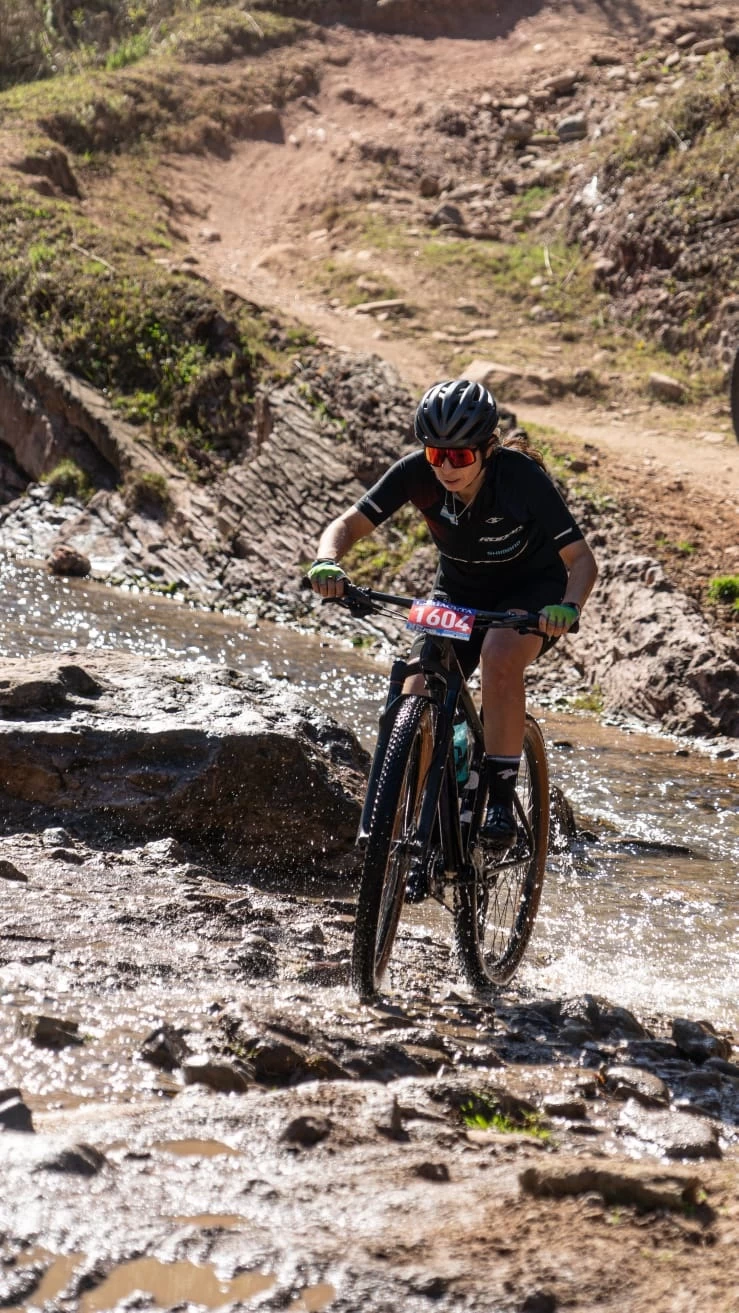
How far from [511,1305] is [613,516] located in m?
11.2

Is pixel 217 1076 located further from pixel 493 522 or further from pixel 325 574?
pixel 493 522

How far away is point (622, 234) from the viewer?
21234 mm

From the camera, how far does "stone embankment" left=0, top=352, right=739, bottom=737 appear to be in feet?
39.6

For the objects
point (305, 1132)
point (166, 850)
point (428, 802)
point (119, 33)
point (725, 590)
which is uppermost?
point (119, 33)

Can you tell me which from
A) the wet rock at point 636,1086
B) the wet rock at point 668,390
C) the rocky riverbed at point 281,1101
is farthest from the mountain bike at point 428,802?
the wet rock at point 668,390

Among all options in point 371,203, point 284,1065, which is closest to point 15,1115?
point 284,1065

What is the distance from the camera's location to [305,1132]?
302 centimetres

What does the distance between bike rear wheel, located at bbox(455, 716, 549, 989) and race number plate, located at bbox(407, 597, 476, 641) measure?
3.02ft

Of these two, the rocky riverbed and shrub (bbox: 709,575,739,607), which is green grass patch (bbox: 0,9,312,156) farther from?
the rocky riverbed

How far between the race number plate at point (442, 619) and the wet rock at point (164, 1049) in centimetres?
156

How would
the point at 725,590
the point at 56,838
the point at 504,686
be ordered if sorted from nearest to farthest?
the point at 504,686 → the point at 56,838 → the point at 725,590

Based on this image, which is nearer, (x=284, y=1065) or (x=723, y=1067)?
(x=284, y=1065)

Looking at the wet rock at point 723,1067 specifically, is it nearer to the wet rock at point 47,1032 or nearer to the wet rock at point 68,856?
the wet rock at point 47,1032

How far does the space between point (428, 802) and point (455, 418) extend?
133 cm
